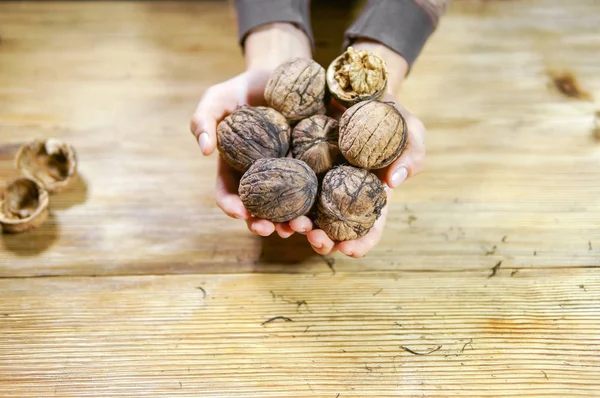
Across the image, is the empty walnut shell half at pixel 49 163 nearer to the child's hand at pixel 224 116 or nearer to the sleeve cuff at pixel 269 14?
the child's hand at pixel 224 116

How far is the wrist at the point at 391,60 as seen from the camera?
151cm

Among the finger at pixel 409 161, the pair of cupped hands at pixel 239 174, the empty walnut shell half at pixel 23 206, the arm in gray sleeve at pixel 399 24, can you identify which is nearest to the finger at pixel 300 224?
the pair of cupped hands at pixel 239 174

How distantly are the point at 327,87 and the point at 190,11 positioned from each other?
3.66ft

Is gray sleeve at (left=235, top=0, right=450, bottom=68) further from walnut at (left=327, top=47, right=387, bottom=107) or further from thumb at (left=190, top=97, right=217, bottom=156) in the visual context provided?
thumb at (left=190, top=97, right=217, bottom=156)

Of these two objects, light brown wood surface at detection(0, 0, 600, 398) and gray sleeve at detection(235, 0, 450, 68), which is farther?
gray sleeve at detection(235, 0, 450, 68)

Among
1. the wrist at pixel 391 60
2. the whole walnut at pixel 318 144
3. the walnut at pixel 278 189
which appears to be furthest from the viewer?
the wrist at pixel 391 60

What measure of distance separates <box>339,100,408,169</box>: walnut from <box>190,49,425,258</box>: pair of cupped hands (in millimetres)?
49

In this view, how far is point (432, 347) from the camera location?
1.25m

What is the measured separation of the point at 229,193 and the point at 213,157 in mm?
364

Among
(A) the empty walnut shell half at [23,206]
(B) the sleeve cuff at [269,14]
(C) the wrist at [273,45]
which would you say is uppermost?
(B) the sleeve cuff at [269,14]

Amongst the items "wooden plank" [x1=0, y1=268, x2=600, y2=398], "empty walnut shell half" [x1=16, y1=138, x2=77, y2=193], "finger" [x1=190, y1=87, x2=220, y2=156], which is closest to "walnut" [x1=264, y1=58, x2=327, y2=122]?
"finger" [x1=190, y1=87, x2=220, y2=156]

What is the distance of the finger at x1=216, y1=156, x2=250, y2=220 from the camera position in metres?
1.22

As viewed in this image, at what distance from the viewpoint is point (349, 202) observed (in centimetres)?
114

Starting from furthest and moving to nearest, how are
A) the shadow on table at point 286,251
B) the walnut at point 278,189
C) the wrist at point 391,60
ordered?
the wrist at point 391,60 → the shadow on table at point 286,251 → the walnut at point 278,189
